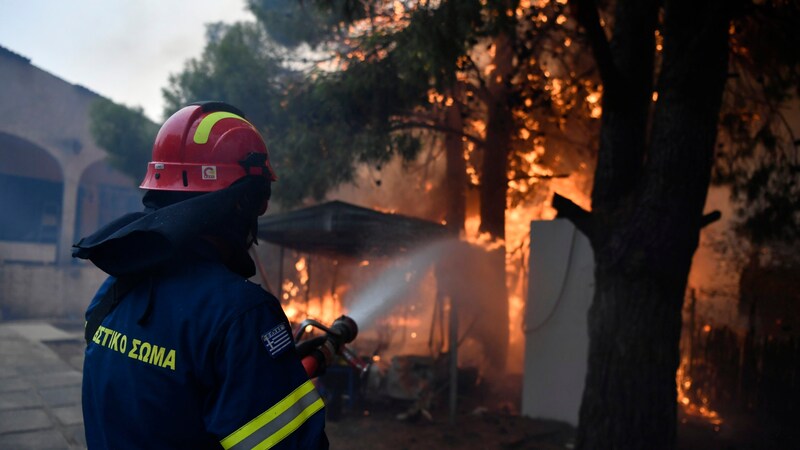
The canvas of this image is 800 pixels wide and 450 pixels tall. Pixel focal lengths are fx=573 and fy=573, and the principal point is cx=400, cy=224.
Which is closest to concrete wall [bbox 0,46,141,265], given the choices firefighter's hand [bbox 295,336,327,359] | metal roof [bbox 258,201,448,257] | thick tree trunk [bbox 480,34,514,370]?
metal roof [bbox 258,201,448,257]

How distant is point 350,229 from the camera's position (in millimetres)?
8172

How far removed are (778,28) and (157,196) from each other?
7613 mm

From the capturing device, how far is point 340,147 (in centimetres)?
998

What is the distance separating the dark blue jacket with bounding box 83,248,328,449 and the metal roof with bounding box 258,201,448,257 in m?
6.49

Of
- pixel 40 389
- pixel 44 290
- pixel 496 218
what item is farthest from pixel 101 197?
pixel 496 218

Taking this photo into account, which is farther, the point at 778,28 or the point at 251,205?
the point at 778,28

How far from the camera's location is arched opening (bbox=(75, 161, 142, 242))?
691 inches

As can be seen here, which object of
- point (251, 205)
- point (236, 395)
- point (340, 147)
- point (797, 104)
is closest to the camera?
point (236, 395)

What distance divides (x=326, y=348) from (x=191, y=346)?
846mm

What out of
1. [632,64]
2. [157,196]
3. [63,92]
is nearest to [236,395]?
[157,196]

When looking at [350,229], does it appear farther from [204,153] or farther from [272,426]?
[272,426]

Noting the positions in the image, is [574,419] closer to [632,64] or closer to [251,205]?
[632,64]

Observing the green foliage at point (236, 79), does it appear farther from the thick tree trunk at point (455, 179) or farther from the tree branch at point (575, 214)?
the tree branch at point (575, 214)

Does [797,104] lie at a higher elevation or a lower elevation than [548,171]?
higher
